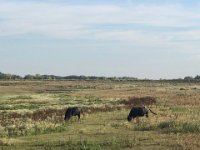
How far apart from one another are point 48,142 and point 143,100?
98.8ft

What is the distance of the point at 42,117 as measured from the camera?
120 feet

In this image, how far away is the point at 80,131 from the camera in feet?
93.0

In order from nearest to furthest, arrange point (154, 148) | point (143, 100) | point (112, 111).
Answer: point (154, 148)
point (112, 111)
point (143, 100)

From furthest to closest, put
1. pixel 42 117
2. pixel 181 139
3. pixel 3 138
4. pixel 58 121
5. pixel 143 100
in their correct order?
pixel 143 100 < pixel 42 117 < pixel 58 121 < pixel 3 138 < pixel 181 139

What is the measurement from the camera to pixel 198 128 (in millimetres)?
26578

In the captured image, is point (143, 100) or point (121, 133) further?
point (143, 100)

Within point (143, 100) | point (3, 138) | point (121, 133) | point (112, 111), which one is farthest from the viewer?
point (143, 100)

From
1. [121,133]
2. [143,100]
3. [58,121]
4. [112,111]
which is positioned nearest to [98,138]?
[121,133]

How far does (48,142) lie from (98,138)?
2.53 metres

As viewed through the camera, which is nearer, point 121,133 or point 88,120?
point 121,133

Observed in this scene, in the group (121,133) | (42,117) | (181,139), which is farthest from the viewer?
(42,117)

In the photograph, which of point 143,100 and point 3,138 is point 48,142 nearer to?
point 3,138

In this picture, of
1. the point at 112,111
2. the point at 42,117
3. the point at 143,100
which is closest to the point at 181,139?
the point at 42,117

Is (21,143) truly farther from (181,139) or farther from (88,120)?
(88,120)
